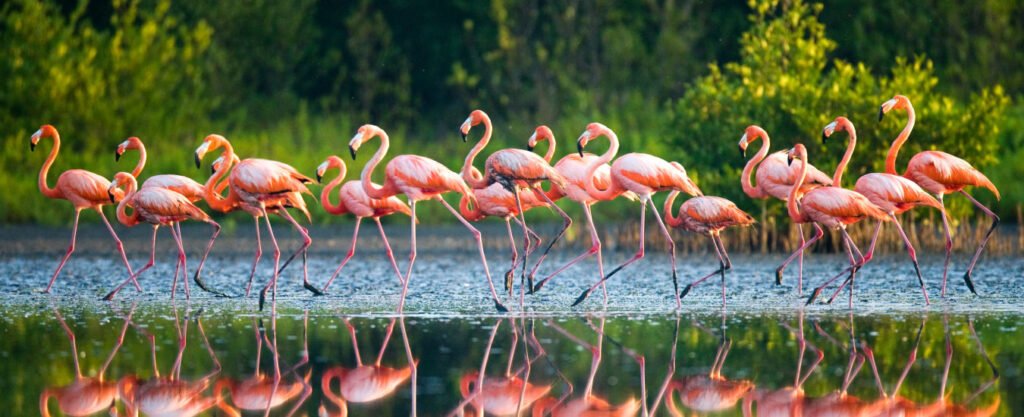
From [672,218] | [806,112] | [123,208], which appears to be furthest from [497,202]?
[806,112]

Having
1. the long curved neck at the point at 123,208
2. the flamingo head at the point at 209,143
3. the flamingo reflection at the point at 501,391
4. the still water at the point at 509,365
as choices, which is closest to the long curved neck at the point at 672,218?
the still water at the point at 509,365

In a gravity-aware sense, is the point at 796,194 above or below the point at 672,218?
above

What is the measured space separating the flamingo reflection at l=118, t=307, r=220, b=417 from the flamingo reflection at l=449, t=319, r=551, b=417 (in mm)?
1062

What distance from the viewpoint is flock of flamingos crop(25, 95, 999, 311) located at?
33.4 feet

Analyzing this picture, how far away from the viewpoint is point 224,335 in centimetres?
838

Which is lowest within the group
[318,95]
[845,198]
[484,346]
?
[484,346]

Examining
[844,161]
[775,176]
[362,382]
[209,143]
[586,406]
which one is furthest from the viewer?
[775,176]

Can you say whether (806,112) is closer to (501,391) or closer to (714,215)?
(714,215)

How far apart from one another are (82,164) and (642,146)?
6925mm

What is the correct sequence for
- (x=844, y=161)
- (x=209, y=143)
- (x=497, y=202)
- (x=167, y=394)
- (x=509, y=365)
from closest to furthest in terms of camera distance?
(x=167, y=394) < (x=509, y=365) < (x=844, y=161) < (x=209, y=143) < (x=497, y=202)

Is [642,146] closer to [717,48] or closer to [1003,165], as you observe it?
[1003,165]

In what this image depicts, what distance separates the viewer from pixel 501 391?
6.46 meters

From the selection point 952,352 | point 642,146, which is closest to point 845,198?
point 952,352

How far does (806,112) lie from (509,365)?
7.88 metres
